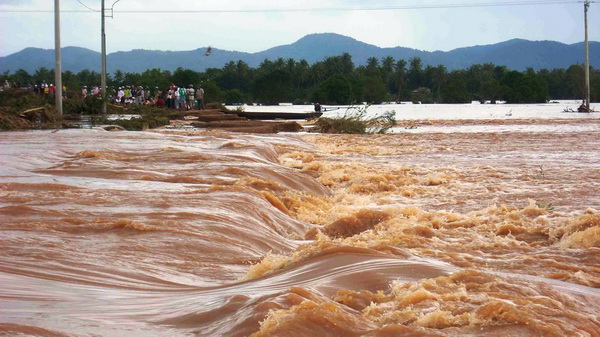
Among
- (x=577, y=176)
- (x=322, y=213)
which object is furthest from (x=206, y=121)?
(x=322, y=213)

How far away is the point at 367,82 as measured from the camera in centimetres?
13588

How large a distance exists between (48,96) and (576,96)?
14042 cm

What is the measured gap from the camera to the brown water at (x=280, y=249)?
3916 millimetres

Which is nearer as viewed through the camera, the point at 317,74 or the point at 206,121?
the point at 206,121

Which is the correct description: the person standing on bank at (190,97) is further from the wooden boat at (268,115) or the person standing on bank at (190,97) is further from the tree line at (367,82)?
the tree line at (367,82)

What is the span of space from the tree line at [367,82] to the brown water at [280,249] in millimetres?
81741

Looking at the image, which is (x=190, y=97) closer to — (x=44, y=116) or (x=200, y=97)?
(x=200, y=97)

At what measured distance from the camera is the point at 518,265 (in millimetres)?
6293

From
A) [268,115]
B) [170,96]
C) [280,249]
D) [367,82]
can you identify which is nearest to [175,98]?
[170,96]

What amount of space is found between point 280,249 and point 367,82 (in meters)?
131

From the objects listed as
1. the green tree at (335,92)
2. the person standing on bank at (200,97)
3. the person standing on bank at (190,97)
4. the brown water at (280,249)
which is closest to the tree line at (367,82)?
the green tree at (335,92)

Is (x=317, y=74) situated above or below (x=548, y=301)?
above

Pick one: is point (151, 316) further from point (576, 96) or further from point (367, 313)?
point (576, 96)

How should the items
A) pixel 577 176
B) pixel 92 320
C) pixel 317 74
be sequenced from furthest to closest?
pixel 317 74, pixel 577 176, pixel 92 320
